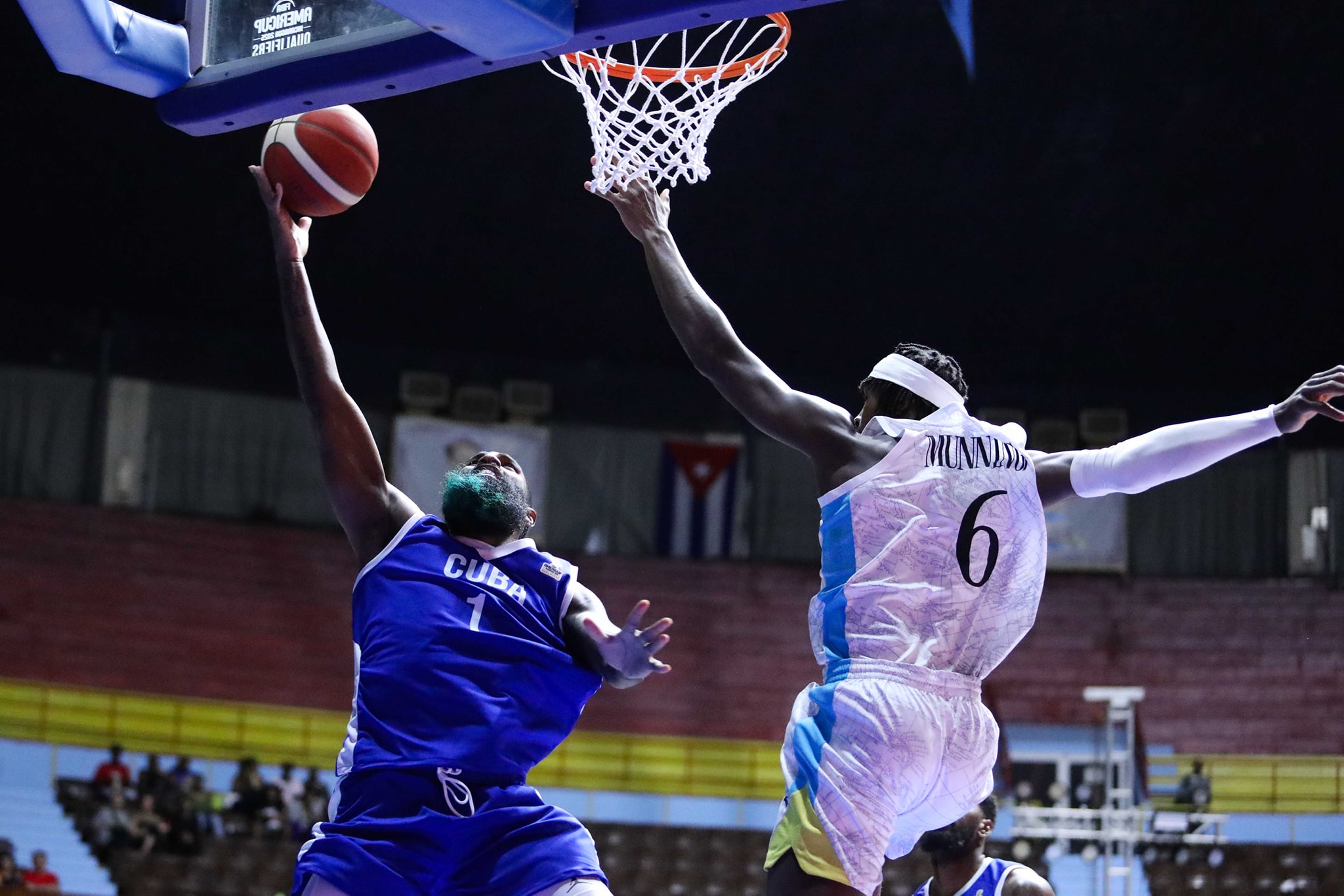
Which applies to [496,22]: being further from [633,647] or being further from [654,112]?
[633,647]

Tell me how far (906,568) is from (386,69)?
1.76m

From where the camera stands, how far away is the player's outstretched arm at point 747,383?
3.19 metres

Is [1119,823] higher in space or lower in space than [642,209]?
lower

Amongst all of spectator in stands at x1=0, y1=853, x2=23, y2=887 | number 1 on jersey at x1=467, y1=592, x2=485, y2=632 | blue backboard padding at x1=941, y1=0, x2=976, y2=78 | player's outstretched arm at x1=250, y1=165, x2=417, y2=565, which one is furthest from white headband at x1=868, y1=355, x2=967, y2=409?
blue backboard padding at x1=941, y1=0, x2=976, y2=78

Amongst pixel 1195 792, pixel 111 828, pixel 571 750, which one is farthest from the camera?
pixel 571 750

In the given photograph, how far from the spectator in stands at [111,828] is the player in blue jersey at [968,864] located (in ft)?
34.2

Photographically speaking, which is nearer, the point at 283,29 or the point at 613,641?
the point at 613,641

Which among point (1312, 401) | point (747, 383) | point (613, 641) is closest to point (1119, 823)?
point (1312, 401)

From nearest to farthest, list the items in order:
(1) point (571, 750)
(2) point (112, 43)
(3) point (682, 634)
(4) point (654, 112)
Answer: (2) point (112, 43), (4) point (654, 112), (1) point (571, 750), (3) point (682, 634)

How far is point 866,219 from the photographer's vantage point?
677 inches

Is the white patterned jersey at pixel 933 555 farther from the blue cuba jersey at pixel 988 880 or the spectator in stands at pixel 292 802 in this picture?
the spectator in stands at pixel 292 802

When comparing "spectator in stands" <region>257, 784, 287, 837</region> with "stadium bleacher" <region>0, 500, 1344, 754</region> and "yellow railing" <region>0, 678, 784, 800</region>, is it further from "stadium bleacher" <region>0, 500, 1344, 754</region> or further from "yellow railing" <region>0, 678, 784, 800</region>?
"stadium bleacher" <region>0, 500, 1344, 754</region>

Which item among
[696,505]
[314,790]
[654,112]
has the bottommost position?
[314,790]

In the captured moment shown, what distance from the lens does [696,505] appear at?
64.2 feet
